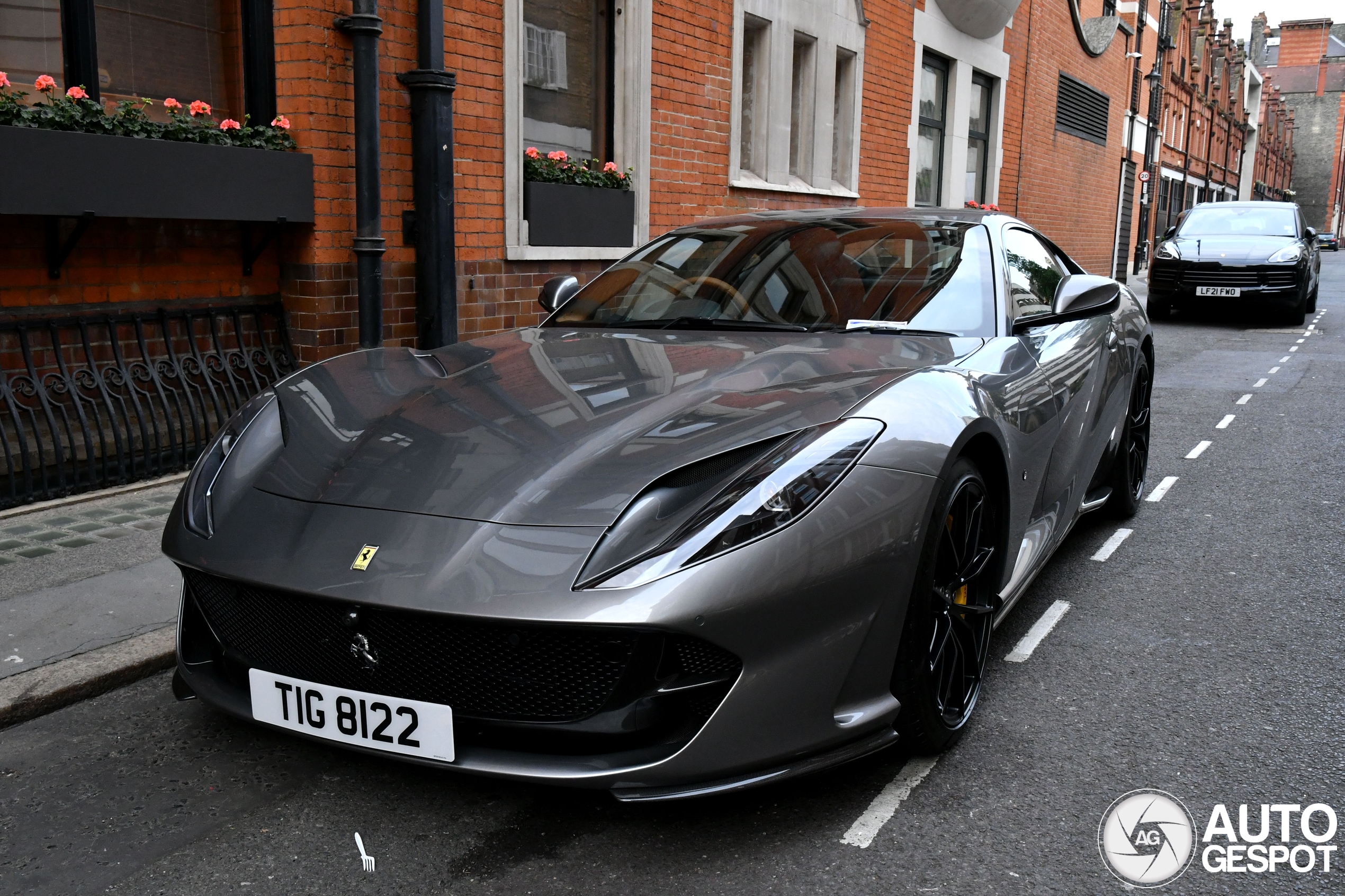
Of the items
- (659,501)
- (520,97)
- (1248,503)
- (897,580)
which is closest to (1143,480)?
(1248,503)

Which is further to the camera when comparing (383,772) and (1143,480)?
(1143,480)

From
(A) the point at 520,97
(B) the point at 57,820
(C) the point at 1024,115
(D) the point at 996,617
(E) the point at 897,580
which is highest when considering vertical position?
(C) the point at 1024,115

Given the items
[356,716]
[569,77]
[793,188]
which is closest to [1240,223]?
[793,188]

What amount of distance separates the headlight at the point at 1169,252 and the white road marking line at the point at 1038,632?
13.4m

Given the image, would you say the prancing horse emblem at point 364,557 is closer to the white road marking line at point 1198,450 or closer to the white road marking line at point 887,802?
the white road marking line at point 887,802

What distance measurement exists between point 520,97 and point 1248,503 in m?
5.05

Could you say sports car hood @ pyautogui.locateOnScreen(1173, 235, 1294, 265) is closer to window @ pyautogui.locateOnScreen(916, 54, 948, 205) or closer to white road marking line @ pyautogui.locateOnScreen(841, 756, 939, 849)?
window @ pyautogui.locateOnScreen(916, 54, 948, 205)

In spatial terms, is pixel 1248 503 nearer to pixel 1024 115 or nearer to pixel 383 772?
pixel 383 772

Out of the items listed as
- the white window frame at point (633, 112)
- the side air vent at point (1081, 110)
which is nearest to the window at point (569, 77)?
the white window frame at point (633, 112)

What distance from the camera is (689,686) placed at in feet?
7.50

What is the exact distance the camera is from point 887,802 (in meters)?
2.66

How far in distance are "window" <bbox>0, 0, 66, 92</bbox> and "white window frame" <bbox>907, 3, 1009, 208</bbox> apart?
9839mm

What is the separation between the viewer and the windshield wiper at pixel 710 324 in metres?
3.65

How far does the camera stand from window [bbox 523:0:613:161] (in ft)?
26.7
